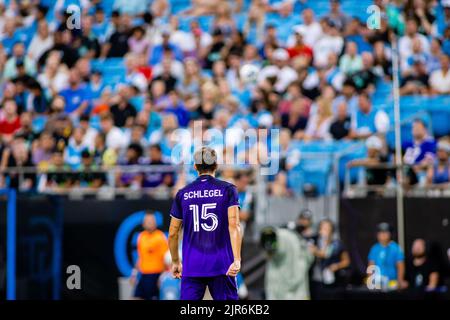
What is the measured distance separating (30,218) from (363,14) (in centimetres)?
736

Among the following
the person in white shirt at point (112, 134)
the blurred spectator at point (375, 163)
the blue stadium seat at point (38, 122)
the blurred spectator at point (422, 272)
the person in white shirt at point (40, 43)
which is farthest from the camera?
the person in white shirt at point (40, 43)

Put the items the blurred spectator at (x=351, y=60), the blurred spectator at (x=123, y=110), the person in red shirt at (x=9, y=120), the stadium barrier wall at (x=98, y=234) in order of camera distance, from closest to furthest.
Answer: the stadium barrier wall at (x=98, y=234), the blurred spectator at (x=351, y=60), the blurred spectator at (x=123, y=110), the person in red shirt at (x=9, y=120)

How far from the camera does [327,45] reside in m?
19.2

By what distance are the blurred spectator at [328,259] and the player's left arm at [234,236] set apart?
282 inches

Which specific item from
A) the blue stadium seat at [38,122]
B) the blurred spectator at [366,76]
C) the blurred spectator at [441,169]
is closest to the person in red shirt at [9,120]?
the blue stadium seat at [38,122]

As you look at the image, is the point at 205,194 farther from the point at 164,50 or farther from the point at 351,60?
the point at 164,50

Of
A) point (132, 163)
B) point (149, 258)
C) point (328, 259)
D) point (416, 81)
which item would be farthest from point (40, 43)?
point (328, 259)

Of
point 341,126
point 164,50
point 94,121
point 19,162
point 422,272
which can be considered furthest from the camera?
point 164,50

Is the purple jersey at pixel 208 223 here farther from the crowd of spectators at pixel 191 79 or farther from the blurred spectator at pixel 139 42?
the blurred spectator at pixel 139 42

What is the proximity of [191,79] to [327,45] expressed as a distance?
2.47 metres

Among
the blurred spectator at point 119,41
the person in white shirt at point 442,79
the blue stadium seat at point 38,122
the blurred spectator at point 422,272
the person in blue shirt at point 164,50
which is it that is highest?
the blurred spectator at point 119,41

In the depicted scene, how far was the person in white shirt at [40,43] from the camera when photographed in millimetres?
21469

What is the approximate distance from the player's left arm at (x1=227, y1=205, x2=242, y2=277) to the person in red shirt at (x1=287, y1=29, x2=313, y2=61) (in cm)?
1016
